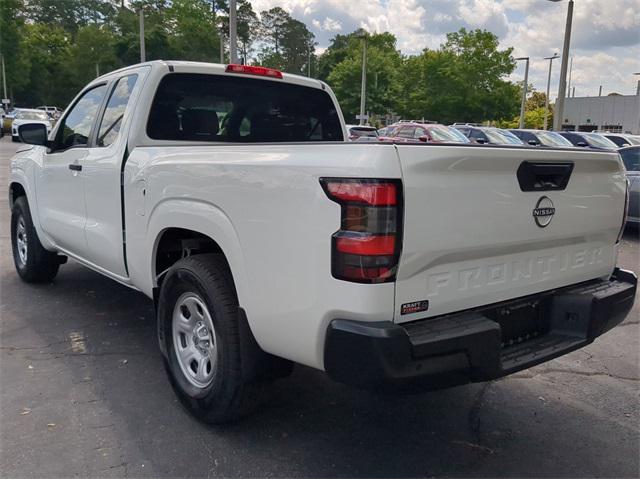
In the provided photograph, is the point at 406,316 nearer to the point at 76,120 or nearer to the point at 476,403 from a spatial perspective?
the point at 476,403

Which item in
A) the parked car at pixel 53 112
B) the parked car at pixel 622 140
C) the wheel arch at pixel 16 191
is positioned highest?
the parked car at pixel 53 112

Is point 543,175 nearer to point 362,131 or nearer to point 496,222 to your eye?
point 496,222

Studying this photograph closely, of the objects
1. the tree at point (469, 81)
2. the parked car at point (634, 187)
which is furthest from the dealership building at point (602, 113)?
the parked car at point (634, 187)

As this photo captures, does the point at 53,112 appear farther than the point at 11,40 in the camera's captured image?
No

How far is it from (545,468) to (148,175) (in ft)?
8.87

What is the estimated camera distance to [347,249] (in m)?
2.30

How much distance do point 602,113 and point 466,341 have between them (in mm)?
63427

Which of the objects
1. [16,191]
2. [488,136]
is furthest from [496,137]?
[16,191]

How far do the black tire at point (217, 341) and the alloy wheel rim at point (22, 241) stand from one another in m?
3.09

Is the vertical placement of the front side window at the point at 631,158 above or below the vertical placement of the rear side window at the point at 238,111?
below

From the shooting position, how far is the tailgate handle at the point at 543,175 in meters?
2.70

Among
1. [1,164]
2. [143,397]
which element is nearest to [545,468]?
[143,397]

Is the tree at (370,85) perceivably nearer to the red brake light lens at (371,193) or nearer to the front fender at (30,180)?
the front fender at (30,180)

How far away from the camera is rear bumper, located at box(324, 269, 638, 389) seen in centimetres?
229
